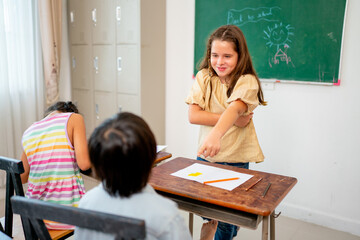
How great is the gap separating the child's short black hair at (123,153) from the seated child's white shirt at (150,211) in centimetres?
2

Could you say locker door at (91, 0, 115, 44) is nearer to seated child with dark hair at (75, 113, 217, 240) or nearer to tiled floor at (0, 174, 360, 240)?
tiled floor at (0, 174, 360, 240)

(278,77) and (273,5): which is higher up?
(273,5)

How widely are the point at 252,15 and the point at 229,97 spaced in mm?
1405

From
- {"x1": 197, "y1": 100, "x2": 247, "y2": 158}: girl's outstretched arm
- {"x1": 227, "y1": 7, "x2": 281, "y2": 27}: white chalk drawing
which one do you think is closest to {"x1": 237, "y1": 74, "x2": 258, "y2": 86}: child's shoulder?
{"x1": 197, "y1": 100, "x2": 247, "y2": 158}: girl's outstretched arm

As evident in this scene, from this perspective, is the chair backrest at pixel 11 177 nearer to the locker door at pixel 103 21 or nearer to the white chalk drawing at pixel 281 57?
the white chalk drawing at pixel 281 57

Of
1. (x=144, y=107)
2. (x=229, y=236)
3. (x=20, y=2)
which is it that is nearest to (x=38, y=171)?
(x=229, y=236)

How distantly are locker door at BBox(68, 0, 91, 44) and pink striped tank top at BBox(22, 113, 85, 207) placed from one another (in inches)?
89.8

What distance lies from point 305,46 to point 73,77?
2516mm

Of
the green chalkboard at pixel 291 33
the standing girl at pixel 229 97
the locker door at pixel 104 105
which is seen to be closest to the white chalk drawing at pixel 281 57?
the green chalkboard at pixel 291 33

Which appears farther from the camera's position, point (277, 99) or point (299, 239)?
Answer: point (277, 99)

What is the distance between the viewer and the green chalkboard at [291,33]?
7.92 ft

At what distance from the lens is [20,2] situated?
3094 mm

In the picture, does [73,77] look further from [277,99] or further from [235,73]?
[235,73]

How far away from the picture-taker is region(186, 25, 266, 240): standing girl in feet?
5.07
